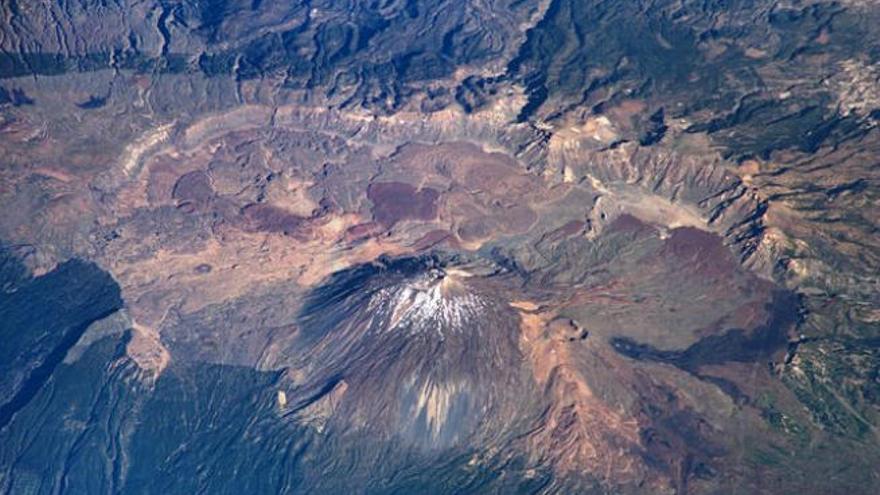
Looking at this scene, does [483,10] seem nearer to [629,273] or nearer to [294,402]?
[629,273]

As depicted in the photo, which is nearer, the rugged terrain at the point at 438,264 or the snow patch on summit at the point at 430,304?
the rugged terrain at the point at 438,264

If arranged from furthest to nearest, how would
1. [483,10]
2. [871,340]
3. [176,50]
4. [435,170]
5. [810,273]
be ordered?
[483,10]
[176,50]
[435,170]
[810,273]
[871,340]

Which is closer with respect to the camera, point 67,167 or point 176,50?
point 67,167


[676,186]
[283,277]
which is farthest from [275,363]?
[676,186]

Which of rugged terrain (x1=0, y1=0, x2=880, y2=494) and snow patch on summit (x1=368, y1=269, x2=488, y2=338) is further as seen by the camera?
snow patch on summit (x1=368, y1=269, x2=488, y2=338)

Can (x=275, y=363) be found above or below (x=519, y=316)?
below

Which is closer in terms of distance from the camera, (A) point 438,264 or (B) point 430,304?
(B) point 430,304

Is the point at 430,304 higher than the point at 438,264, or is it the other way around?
the point at 438,264

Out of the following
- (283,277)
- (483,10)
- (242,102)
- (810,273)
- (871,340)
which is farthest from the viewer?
(483,10)
